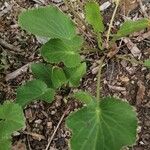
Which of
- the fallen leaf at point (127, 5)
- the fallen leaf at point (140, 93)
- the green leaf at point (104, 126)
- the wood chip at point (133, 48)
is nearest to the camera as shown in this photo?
the green leaf at point (104, 126)

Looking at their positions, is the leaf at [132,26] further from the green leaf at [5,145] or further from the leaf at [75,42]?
the green leaf at [5,145]

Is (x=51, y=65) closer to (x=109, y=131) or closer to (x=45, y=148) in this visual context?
(x=45, y=148)

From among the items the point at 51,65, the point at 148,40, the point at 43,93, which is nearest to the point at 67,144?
the point at 43,93

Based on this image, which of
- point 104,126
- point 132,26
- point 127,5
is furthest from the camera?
point 127,5

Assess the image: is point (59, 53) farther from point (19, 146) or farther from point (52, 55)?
point (19, 146)

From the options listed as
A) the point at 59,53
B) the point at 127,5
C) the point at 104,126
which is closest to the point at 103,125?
the point at 104,126

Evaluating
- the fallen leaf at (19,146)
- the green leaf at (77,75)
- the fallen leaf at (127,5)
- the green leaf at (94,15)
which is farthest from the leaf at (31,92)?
the fallen leaf at (127,5)
